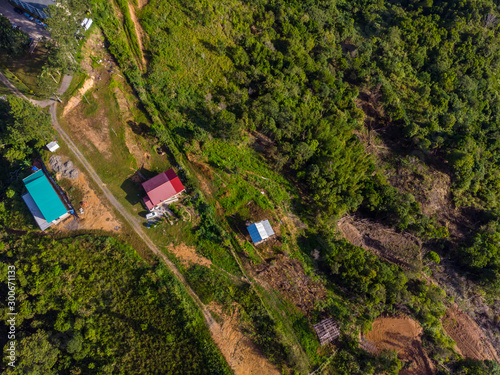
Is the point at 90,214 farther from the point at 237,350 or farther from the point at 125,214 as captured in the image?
the point at 237,350

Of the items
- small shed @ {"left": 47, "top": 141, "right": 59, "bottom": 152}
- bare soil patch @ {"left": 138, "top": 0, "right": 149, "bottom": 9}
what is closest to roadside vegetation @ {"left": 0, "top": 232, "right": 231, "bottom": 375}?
small shed @ {"left": 47, "top": 141, "right": 59, "bottom": 152}

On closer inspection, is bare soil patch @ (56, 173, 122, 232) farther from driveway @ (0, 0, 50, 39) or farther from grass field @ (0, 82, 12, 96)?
driveway @ (0, 0, 50, 39)

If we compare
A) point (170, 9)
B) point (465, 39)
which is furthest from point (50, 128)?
point (465, 39)

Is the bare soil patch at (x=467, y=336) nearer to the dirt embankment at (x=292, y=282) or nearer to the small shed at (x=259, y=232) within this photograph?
the dirt embankment at (x=292, y=282)

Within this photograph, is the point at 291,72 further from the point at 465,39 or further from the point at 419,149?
the point at 465,39

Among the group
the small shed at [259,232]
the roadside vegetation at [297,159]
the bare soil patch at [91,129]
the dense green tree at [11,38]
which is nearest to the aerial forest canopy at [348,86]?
the roadside vegetation at [297,159]

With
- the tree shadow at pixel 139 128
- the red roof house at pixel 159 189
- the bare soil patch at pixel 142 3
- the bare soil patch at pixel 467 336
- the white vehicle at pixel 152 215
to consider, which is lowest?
the bare soil patch at pixel 467 336
